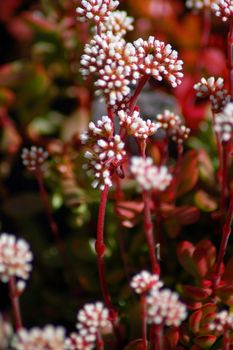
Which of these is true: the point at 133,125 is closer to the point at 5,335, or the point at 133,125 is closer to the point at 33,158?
the point at 33,158

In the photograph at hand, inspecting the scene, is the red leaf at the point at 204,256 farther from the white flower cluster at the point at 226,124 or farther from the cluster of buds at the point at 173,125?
the white flower cluster at the point at 226,124

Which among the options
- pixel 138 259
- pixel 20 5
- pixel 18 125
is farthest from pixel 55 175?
pixel 20 5

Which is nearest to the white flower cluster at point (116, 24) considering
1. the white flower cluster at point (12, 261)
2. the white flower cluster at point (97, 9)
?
the white flower cluster at point (97, 9)

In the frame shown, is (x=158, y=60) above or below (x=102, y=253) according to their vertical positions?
above

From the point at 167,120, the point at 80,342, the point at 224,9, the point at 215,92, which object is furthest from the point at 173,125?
the point at 80,342

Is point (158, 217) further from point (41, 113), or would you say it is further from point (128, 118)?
point (41, 113)
